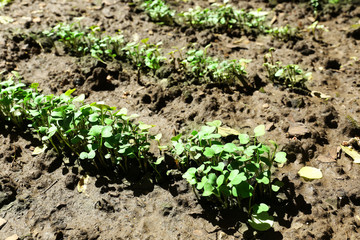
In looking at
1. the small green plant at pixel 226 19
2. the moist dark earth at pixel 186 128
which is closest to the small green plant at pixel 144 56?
the moist dark earth at pixel 186 128

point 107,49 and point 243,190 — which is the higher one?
point 107,49

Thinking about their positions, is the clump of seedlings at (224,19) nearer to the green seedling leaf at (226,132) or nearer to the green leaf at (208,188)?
the green seedling leaf at (226,132)

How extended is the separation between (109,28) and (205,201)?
3.05 metres

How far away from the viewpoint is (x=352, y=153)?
2576 mm

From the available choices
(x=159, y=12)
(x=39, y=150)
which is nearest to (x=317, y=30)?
(x=159, y=12)

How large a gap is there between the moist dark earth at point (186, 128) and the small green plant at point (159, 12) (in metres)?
0.12

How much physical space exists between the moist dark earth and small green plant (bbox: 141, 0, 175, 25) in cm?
12

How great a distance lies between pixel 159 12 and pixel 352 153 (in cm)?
300

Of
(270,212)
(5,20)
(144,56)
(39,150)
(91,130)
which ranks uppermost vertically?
(5,20)

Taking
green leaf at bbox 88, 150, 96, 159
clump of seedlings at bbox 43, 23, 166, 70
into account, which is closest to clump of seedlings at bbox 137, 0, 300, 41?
clump of seedlings at bbox 43, 23, 166, 70

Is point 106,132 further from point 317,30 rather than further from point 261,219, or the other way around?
point 317,30

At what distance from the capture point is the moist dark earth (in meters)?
2.22

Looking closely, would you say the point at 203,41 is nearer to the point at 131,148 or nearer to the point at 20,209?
the point at 131,148

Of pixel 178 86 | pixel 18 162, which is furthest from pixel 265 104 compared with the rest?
pixel 18 162
